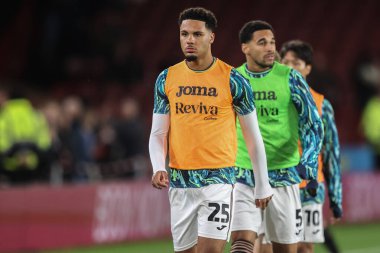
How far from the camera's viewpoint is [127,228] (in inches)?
631

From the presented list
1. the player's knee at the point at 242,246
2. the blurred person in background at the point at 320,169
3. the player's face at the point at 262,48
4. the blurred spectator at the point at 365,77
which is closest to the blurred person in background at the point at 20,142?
the blurred person in background at the point at 320,169

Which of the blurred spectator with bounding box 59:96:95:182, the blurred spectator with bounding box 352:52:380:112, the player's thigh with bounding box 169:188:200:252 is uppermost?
the blurred spectator with bounding box 352:52:380:112

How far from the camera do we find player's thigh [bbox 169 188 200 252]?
8172 mm

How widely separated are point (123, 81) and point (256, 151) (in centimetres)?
1186

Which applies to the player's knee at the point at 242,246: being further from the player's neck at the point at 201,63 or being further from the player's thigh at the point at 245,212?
the player's neck at the point at 201,63

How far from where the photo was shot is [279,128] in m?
9.25

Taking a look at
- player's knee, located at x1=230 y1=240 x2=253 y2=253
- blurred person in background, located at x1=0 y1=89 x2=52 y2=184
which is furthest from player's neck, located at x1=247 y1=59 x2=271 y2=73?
blurred person in background, located at x1=0 y1=89 x2=52 y2=184

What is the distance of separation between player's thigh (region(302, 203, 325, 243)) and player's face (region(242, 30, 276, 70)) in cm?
158

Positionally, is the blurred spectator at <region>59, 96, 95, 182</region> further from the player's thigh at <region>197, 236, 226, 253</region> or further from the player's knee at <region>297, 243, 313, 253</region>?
the player's thigh at <region>197, 236, 226, 253</region>

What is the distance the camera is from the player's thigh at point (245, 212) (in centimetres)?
888

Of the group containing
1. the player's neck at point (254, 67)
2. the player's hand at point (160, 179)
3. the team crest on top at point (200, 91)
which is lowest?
the player's hand at point (160, 179)

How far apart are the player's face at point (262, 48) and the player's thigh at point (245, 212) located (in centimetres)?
103

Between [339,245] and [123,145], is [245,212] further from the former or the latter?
[123,145]

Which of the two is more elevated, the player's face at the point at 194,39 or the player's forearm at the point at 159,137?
the player's face at the point at 194,39
